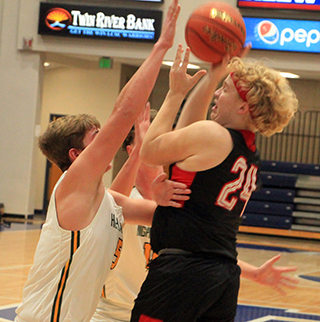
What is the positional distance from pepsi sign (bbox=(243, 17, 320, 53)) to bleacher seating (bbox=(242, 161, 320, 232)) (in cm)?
326

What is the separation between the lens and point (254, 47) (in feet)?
33.4

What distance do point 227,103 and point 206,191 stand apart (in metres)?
0.32

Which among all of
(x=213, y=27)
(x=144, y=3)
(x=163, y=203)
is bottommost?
(x=163, y=203)

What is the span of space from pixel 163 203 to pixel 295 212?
1095cm

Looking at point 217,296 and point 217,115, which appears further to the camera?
point 217,115

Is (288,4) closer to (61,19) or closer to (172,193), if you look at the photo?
(61,19)

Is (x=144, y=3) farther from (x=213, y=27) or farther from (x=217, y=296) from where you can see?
(x=217, y=296)

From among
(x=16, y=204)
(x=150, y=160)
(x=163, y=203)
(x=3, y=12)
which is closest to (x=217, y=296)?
(x=163, y=203)

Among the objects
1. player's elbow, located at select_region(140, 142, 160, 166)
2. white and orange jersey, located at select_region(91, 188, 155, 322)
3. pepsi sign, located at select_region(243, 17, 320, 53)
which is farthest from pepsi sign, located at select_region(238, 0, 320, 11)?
player's elbow, located at select_region(140, 142, 160, 166)

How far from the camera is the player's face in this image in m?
1.82

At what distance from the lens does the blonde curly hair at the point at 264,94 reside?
177 centimetres

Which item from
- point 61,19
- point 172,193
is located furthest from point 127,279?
point 61,19

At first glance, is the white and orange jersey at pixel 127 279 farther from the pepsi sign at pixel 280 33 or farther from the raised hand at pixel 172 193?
the pepsi sign at pixel 280 33

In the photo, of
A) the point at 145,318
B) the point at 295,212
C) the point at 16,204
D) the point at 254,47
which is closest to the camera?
the point at 145,318
